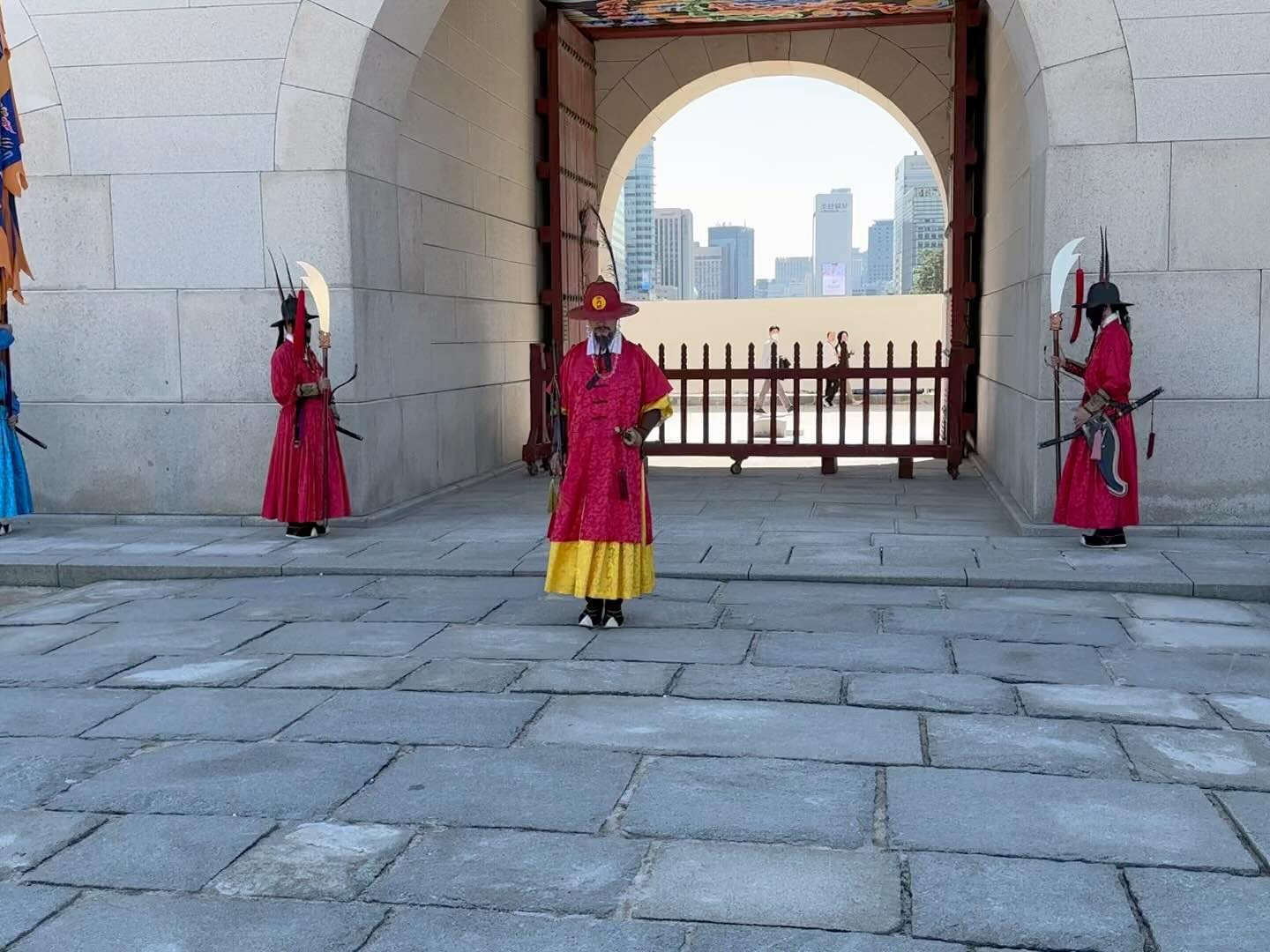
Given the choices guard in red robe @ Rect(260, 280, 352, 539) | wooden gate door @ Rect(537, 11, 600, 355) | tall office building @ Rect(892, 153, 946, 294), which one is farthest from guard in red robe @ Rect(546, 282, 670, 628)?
tall office building @ Rect(892, 153, 946, 294)

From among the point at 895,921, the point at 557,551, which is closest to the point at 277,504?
the point at 557,551

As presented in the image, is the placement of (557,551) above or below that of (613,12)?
below

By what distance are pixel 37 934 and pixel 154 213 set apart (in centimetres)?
639

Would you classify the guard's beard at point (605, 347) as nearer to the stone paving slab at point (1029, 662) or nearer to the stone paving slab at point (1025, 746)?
the stone paving slab at point (1029, 662)

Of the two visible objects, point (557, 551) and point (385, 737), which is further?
point (557, 551)

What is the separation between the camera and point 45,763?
4141 millimetres

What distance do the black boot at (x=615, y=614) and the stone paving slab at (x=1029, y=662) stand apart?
1438mm

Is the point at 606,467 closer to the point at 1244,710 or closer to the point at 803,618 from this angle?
the point at 803,618

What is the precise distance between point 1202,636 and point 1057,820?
94.7 inches

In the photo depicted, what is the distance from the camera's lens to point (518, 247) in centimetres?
1181

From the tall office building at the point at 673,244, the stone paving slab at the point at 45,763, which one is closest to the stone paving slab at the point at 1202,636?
the stone paving slab at the point at 45,763

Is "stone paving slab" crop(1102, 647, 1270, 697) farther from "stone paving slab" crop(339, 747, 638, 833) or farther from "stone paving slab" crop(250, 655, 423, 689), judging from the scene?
"stone paving slab" crop(250, 655, 423, 689)

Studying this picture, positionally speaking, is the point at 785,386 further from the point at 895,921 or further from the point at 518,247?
the point at 895,921

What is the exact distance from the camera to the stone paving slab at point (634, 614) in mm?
5918
